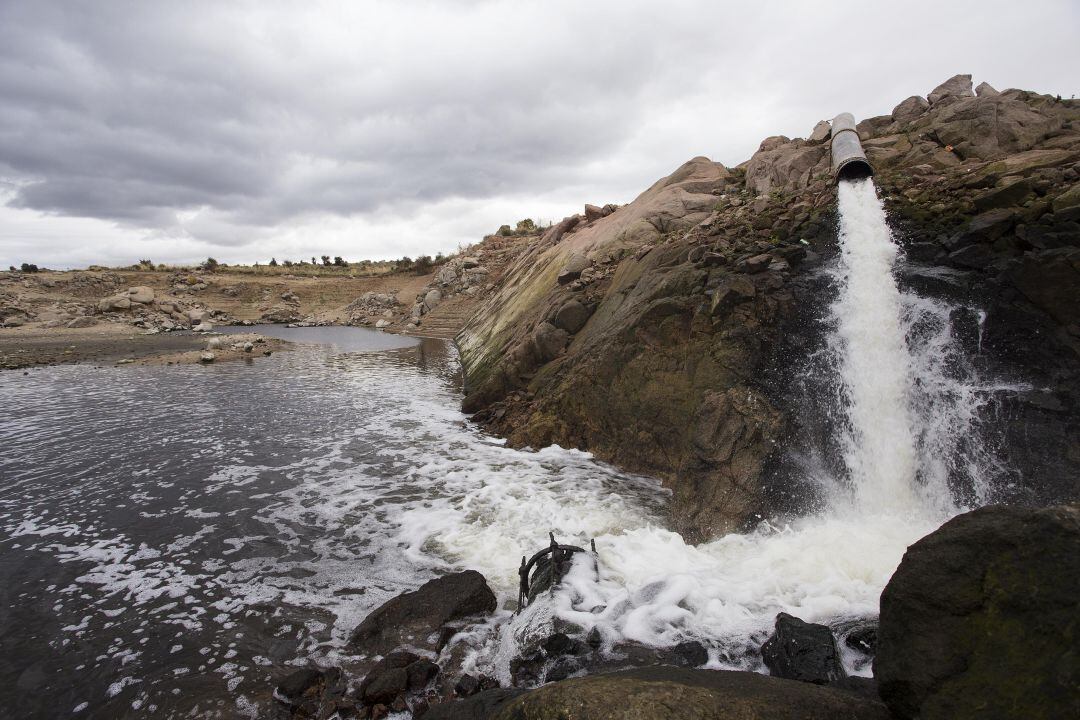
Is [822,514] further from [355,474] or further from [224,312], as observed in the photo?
[224,312]

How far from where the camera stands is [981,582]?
2.72 meters

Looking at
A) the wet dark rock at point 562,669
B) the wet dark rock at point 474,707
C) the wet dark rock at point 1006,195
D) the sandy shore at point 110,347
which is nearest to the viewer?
the wet dark rock at point 474,707

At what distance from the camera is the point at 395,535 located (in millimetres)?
7867

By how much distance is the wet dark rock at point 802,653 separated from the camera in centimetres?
399

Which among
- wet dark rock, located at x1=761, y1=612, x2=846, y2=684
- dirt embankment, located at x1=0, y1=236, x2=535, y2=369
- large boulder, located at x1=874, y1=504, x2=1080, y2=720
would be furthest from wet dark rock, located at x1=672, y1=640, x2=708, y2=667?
dirt embankment, located at x1=0, y1=236, x2=535, y2=369

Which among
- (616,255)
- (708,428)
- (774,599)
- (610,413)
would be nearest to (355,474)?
(610,413)

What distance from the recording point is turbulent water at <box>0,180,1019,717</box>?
507 centimetres

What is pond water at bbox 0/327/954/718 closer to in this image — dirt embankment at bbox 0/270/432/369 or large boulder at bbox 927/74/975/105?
large boulder at bbox 927/74/975/105

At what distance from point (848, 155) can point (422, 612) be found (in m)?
13.4

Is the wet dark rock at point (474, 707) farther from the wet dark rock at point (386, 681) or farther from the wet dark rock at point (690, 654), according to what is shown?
the wet dark rock at point (690, 654)

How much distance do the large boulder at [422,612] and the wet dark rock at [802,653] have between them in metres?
3.11

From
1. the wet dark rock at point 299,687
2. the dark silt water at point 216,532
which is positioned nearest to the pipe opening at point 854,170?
the dark silt water at point 216,532

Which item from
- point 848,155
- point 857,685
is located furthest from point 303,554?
point 848,155

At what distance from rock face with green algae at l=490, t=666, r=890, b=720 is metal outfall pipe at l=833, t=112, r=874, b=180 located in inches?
466
